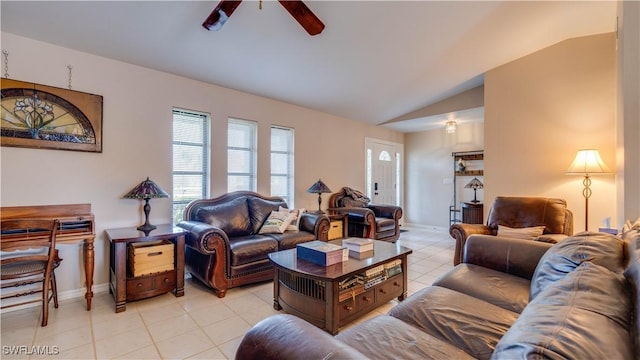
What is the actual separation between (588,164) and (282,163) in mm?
3865

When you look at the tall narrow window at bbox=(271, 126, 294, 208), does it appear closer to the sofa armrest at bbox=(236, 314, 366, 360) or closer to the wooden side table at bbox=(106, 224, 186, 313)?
the wooden side table at bbox=(106, 224, 186, 313)

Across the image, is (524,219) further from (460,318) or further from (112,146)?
(112,146)

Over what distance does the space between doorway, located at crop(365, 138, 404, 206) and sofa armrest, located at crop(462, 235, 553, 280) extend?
3.57m

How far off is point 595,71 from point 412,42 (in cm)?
232

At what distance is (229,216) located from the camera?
11.1 ft

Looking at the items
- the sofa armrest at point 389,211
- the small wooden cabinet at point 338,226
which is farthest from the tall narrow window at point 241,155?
the sofa armrest at point 389,211

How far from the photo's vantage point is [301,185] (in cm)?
464

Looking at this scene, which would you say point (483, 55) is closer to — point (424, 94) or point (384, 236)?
point (424, 94)

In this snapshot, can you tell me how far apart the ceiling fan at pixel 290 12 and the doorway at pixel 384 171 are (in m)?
3.87

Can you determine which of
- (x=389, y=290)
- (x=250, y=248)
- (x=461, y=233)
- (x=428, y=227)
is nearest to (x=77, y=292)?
(x=250, y=248)

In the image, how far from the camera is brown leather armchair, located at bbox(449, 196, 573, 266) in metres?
3.12

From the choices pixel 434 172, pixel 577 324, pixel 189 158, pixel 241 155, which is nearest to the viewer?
pixel 577 324

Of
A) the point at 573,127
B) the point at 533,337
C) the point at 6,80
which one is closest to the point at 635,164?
the point at 573,127

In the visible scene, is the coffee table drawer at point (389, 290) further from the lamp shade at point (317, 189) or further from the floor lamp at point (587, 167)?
the floor lamp at point (587, 167)
